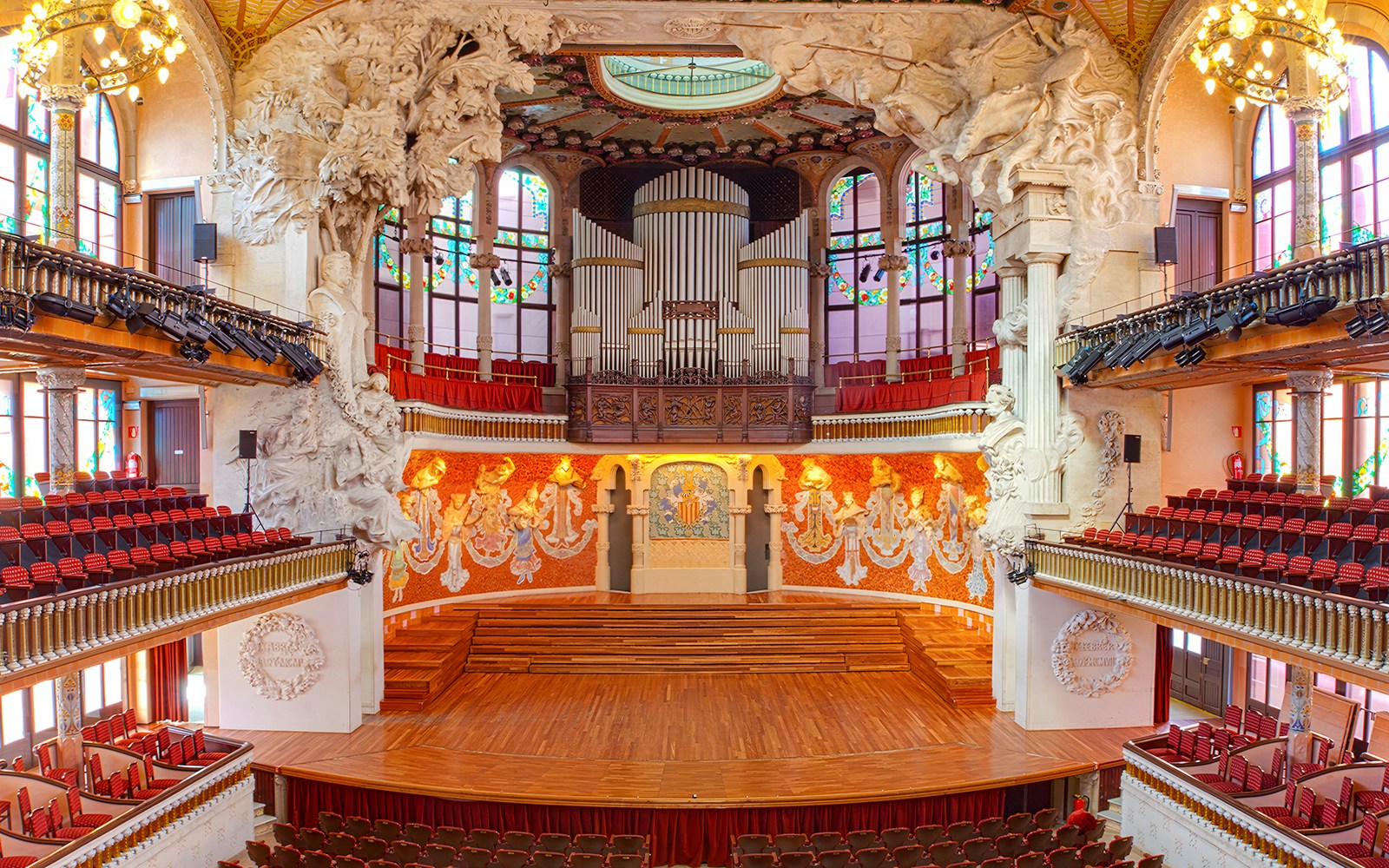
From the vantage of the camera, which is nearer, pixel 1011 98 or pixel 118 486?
pixel 118 486

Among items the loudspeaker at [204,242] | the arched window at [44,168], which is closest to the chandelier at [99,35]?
the arched window at [44,168]

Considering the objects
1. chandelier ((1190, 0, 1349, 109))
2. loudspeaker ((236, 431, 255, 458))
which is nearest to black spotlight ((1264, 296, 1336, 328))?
chandelier ((1190, 0, 1349, 109))

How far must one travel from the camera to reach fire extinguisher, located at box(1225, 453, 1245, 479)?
15898 millimetres

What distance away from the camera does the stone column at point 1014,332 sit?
50.5ft

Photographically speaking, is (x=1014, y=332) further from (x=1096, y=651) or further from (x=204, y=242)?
(x=204, y=242)

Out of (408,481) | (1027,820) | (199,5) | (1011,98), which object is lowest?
(1027,820)

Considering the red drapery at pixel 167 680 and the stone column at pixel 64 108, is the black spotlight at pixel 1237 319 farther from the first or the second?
the red drapery at pixel 167 680

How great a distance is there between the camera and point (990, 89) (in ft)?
49.7

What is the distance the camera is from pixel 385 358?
18406 mm

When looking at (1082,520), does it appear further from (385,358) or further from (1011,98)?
(385,358)

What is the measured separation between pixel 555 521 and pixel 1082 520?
38.5 feet

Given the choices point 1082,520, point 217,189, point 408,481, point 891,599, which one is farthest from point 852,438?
point 217,189

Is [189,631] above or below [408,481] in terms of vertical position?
below

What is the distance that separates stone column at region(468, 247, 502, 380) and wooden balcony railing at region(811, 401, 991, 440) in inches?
287
